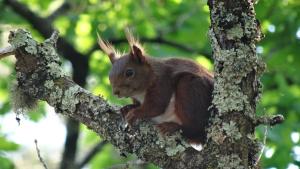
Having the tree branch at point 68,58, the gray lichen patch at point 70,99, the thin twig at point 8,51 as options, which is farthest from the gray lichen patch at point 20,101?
the tree branch at point 68,58

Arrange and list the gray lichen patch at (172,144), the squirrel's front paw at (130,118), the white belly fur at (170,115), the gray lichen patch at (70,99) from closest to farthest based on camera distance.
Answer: the gray lichen patch at (172,144)
the squirrel's front paw at (130,118)
the gray lichen patch at (70,99)
the white belly fur at (170,115)

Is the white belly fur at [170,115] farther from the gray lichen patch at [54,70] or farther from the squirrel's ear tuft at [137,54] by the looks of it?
the gray lichen patch at [54,70]

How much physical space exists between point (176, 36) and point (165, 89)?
12.8ft

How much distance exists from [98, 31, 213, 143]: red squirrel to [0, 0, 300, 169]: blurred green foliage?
4.50 ft

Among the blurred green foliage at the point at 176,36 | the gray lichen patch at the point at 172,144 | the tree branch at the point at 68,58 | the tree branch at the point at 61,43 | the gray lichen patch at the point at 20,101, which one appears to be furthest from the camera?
the tree branch at the point at 61,43

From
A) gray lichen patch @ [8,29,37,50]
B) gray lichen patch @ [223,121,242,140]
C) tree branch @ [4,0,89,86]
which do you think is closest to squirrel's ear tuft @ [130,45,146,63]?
gray lichen patch @ [8,29,37,50]

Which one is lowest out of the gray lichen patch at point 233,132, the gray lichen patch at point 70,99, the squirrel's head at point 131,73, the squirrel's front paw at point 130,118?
the gray lichen patch at point 233,132

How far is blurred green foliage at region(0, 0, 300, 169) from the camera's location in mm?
5793

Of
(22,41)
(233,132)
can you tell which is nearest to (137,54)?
(22,41)

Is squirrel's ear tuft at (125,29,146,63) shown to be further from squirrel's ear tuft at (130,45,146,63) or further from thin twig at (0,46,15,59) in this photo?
thin twig at (0,46,15,59)

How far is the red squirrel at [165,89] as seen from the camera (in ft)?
12.9

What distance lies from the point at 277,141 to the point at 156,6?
126 inches

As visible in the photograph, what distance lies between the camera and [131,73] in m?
4.53

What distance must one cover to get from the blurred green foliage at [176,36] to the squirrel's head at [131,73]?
135 centimetres
